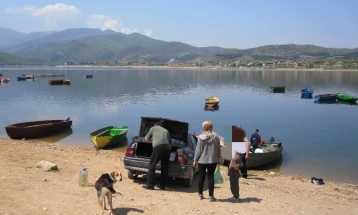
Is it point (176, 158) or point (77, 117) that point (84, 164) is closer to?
point (176, 158)

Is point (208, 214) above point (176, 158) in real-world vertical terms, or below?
below

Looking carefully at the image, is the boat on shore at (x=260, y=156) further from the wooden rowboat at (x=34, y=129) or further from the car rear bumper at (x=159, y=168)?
the wooden rowboat at (x=34, y=129)

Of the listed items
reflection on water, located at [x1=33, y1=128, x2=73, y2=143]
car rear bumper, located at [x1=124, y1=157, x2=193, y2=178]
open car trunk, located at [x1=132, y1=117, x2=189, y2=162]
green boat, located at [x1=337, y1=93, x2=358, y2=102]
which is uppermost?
open car trunk, located at [x1=132, y1=117, x2=189, y2=162]

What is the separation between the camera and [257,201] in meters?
10.1

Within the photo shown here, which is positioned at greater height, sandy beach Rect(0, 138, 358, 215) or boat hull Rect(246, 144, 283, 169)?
sandy beach Rect(0, 138, 358, 215)

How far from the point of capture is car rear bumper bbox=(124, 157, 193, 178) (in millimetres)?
10508

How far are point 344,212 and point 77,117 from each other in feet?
103

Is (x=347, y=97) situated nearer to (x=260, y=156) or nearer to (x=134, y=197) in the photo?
(x=260, y=156)

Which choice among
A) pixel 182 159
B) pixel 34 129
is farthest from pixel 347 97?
pixel 182 159

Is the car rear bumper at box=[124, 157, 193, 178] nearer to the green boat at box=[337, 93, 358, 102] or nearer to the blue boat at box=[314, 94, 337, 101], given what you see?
the blue boat at box=[314, 94, 337, 101]

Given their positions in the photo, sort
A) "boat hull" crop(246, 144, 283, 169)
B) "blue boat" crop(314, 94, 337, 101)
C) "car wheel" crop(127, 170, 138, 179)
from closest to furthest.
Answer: "car wheel" crop(127, 170, 138, 179) → "boat hull" crop(246, 144, 283, 169) → "blue boat" crop(314, 94, 337, 101)

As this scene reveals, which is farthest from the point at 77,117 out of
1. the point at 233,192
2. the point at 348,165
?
the point at 233,192

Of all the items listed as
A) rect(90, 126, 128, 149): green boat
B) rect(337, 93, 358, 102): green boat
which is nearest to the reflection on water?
rect(90, 126, 128, 149): green boat

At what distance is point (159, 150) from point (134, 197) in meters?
1.45
